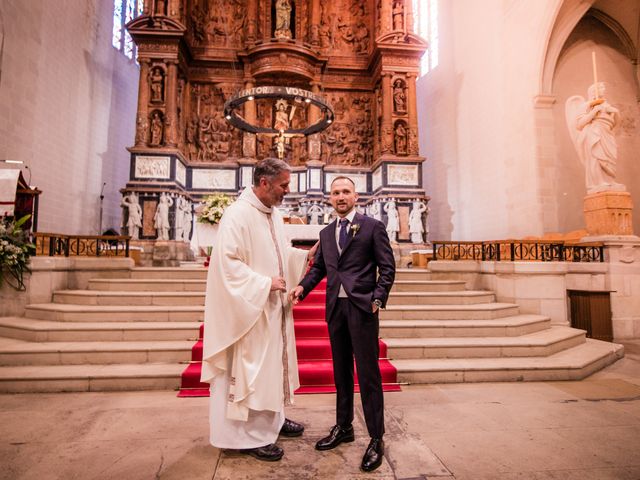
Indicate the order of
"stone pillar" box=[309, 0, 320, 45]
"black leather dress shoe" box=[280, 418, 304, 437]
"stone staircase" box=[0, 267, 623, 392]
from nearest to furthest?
"black leather dress shoe" box=[280, 418, 304, 437] < "stone staircase" box=[0, 267, 623, 392] < "stone pillar" box=[309, 0, 320, 45]

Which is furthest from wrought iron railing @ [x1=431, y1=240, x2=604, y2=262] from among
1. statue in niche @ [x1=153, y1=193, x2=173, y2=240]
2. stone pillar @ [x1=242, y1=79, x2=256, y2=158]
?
statue in niche @ [x1=153, y1=193, x2=173, y2=240]

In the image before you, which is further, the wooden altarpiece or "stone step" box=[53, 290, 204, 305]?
the wooden altarpiece

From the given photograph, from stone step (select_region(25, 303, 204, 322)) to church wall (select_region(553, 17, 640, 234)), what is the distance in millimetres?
9941

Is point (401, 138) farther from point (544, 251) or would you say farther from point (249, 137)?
point (544, 251)

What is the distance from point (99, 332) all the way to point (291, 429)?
3044 mm

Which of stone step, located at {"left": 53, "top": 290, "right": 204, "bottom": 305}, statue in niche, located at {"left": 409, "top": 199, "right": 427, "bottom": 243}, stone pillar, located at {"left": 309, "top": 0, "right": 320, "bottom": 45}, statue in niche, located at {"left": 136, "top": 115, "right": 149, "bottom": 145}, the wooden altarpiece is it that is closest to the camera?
stone step, located at {"left": 53, "top": 290, "right": 204, "bottom": 305}

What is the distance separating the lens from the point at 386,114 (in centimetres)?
1098

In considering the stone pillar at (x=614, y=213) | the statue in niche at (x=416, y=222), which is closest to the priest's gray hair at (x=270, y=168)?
the stone pillar at (x=614, y=213)

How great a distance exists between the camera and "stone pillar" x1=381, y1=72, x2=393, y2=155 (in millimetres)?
10833

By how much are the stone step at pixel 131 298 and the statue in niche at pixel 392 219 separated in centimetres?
617

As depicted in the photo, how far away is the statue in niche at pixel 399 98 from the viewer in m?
11.2

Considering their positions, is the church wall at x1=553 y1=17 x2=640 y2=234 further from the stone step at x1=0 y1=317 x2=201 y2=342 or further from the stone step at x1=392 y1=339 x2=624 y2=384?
the stone step at x1=0 y1=317 x2=201 y2=342

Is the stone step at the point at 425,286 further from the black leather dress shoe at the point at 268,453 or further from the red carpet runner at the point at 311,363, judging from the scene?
the black leather dress shoe at the point at 268,453

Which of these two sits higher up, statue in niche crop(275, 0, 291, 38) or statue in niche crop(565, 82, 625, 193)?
statue in niche crop(275, 0, 291, 38)
